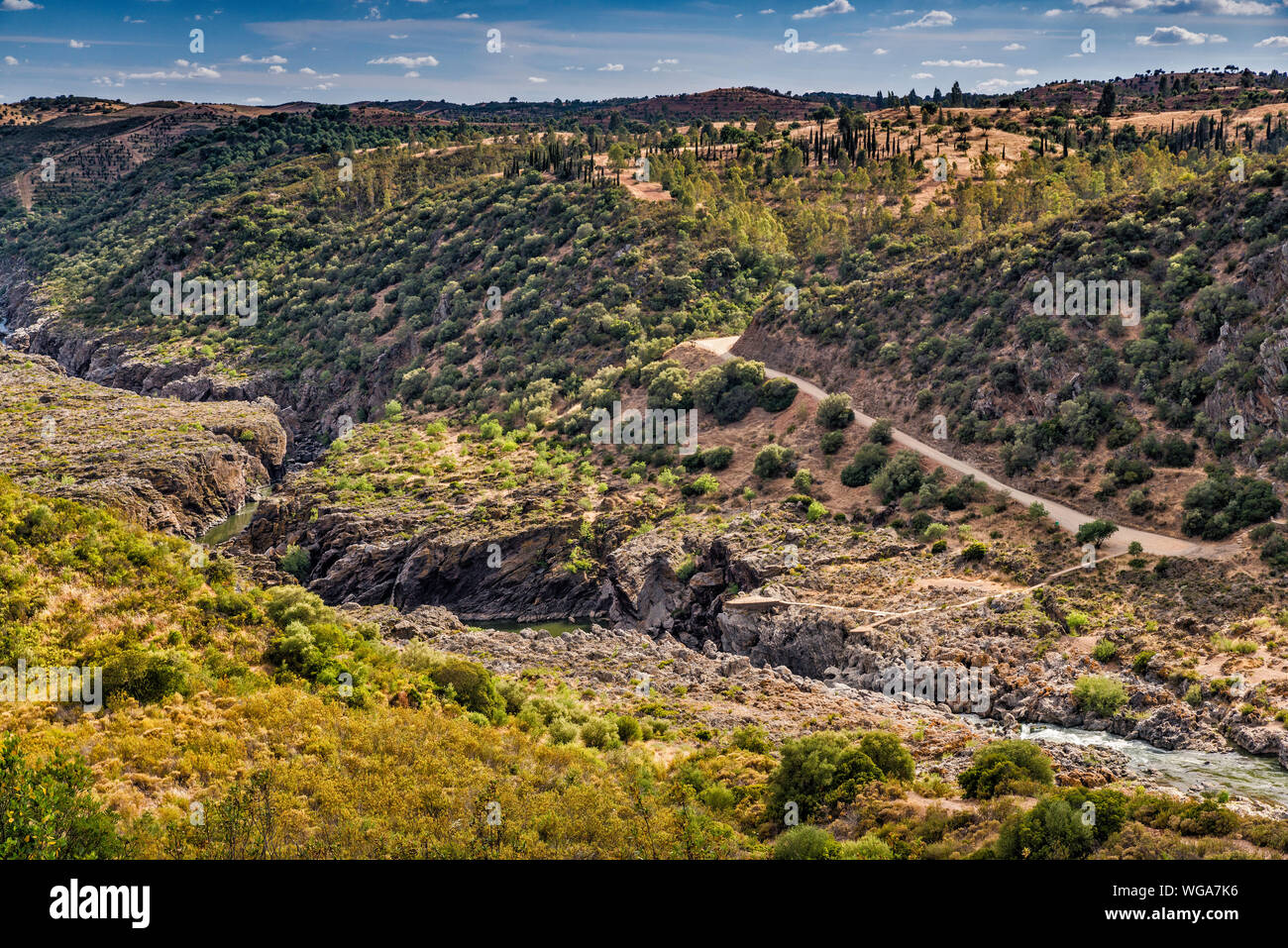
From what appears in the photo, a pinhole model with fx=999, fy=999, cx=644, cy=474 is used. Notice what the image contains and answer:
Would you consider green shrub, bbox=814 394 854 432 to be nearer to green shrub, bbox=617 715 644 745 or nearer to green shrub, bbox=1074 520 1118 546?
green shrub, bbox=1074 520 1118 546

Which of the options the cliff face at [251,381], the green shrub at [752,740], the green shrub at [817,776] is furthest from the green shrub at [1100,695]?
the cliff face at [251,381]

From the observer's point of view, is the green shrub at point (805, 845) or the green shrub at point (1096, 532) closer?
the green shrub at point (805, 845)

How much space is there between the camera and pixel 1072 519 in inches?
2167

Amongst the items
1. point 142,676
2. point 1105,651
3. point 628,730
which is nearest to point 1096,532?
point 1105,651

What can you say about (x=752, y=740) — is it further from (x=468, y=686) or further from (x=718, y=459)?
(x=718, y=459)

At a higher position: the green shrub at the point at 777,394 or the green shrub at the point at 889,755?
the green shrub at the point at 777,394

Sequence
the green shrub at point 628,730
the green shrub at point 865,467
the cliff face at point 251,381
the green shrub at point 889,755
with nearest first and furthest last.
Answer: the green shrub at point 889,755
the green shrub at point 628,730
the green shrub at point 865,467
the cliff face at point 251,381

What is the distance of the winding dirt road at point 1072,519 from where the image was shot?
48.9 meters

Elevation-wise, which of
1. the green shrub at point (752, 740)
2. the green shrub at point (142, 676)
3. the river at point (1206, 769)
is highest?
the green shrub at point (142, 676)

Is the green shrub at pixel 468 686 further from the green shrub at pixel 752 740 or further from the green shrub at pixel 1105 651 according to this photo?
the green shrub at pixel 1105 651

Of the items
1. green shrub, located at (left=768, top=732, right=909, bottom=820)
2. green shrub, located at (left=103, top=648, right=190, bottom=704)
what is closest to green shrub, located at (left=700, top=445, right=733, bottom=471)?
green shrub, located at (left=768, top=732, right=909, bottom=820)

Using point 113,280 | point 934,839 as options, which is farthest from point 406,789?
point 113,280

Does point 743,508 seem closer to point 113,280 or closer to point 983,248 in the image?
point 983,248

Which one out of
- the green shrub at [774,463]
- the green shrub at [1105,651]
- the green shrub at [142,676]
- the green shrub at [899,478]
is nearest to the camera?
the green shrub at [142,676]
